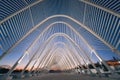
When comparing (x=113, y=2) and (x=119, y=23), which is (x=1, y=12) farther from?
(x=119, y=23)

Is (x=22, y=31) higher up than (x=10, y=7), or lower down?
lower down

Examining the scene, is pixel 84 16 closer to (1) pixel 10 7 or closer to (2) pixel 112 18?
(2) pixel 112 18

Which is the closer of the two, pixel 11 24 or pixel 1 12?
pixel 1 12

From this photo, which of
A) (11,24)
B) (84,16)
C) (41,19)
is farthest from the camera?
(41,19)

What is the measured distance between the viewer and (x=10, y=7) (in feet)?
75.2

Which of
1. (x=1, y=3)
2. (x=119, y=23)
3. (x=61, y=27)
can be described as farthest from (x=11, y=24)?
(x=61, y=27)

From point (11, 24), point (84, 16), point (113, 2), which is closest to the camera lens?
point (113, 2)

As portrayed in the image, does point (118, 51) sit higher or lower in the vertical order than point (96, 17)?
lower

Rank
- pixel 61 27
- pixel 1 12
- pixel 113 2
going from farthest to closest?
pixel 61 27 < pixel 1 12 < pixel 113 2

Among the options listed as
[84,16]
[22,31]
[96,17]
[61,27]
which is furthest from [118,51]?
[61,27]

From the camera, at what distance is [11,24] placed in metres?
24.6

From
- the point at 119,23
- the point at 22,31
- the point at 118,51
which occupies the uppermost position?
the point at 22,31

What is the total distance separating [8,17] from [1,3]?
2.41 meters

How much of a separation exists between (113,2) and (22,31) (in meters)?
17.6
